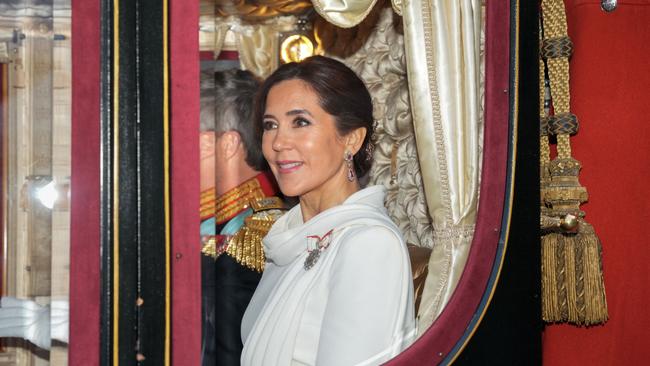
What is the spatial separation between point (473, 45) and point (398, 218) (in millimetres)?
358

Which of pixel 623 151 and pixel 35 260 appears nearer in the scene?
pixel 35 260

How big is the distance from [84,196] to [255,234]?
0.34m

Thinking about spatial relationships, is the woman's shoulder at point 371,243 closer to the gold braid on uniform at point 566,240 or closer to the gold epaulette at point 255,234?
the gold epaulette at point 255,234

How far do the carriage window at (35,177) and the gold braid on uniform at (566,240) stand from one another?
0.94 metres

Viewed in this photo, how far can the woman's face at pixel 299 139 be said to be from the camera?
4.63 feet

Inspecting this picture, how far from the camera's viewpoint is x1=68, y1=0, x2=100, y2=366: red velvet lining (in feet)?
4.00

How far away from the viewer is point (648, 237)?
5.72ft

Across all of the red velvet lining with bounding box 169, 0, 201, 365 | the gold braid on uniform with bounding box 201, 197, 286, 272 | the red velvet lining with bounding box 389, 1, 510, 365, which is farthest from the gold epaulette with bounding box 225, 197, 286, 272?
the red velvet lining with bounding box 389, 1, 510, 365

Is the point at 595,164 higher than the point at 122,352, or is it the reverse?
the point at 595,164

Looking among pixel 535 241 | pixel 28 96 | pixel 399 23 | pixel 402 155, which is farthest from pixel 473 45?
pixel 28 96

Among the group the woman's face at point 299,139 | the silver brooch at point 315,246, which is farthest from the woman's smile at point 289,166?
the silver brooch at point 315,246

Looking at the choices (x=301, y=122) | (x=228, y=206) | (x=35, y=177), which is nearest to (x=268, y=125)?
(x=301, y=122)

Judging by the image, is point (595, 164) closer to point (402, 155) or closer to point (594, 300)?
point (594, 300)

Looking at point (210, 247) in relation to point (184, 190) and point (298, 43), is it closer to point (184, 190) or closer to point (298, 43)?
point (184, 190)
